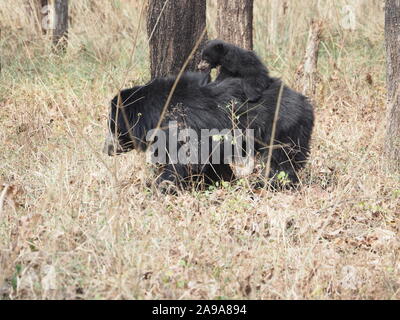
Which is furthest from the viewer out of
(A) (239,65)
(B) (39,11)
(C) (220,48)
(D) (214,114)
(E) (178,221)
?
(B) (39,11)

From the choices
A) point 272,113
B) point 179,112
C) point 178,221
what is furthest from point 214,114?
point 178,221

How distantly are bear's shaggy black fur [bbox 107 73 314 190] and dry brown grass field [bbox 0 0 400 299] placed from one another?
26cm

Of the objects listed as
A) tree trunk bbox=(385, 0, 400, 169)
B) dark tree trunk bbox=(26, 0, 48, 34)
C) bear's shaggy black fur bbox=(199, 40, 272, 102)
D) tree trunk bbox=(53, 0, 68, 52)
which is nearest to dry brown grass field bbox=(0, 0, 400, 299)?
tree trunk bbox=(385, 0, 400, 169)

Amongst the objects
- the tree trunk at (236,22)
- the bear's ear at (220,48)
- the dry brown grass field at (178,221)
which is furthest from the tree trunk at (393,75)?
the tree trunk at (236,22)

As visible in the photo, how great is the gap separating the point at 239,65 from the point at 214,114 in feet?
1.93

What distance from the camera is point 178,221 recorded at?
505cm

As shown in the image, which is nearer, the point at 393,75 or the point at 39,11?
the point at 393,75

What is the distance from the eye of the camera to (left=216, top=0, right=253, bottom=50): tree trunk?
7.41 meters

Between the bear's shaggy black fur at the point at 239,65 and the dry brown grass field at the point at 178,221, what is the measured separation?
70cm

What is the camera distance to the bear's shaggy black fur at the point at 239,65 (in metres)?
6.04

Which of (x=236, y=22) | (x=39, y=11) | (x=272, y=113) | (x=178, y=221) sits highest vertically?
(x=236, y=22)

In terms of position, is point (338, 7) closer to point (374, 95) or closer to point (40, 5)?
point (374, 95)

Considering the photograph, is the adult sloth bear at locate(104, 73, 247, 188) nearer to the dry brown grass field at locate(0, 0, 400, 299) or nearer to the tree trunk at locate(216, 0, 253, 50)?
the dry brown grass field at locate(0, 0, 400, 299)

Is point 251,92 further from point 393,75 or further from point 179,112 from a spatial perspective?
point 393,75
